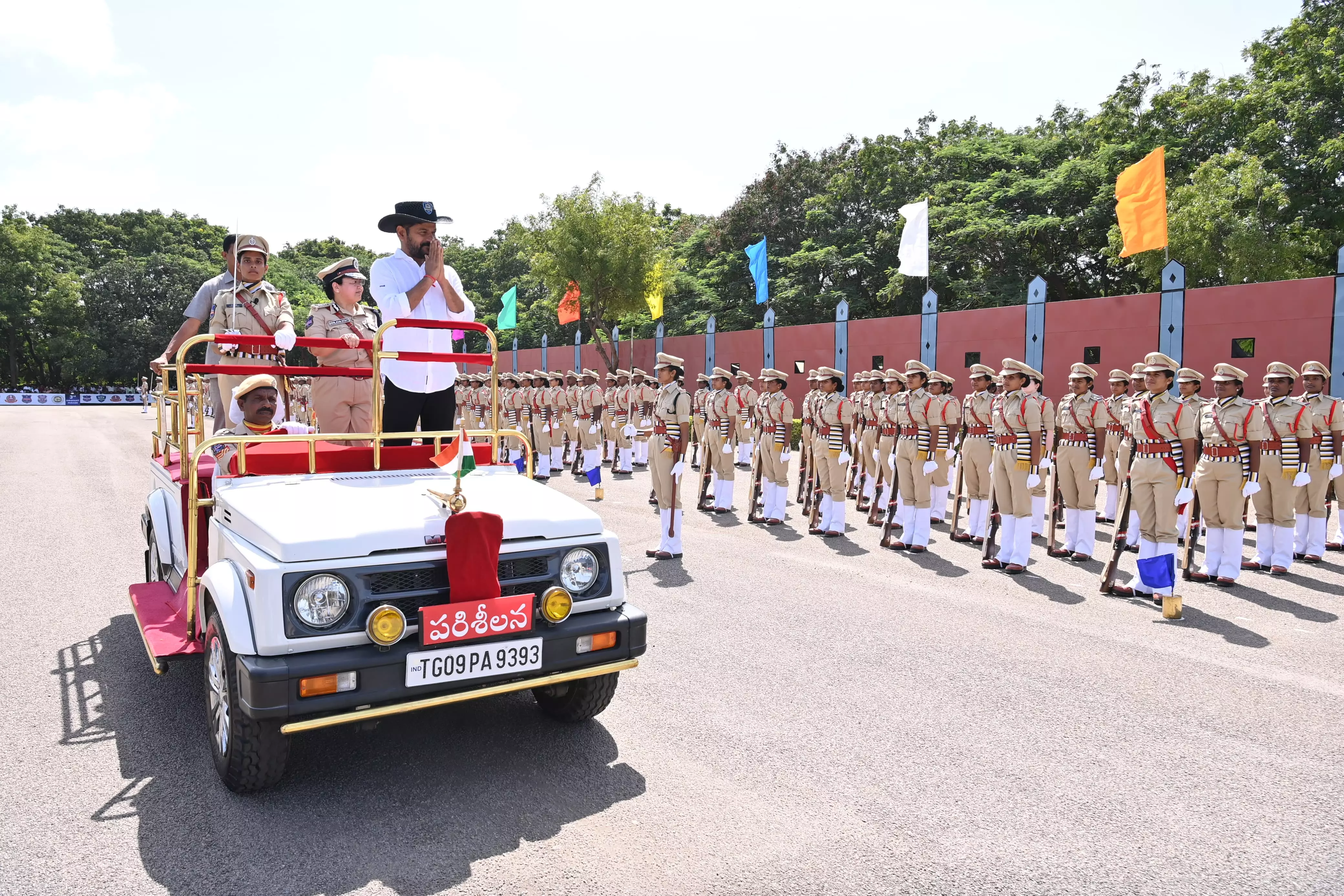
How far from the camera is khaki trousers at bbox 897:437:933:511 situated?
32.6 feet

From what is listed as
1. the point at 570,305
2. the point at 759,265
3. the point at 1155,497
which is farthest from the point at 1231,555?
the point at 570,305

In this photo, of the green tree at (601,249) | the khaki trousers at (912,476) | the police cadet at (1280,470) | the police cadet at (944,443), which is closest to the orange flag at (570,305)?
the green tree at (601,249)

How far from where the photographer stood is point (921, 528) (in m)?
9.85

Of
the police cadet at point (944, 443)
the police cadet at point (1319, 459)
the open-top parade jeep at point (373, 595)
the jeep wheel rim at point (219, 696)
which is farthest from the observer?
the police cadet at point (944, 443)

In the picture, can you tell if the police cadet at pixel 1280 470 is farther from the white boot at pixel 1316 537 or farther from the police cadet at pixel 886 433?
the police cadet at pixel 886 433

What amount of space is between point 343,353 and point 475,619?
3.35m

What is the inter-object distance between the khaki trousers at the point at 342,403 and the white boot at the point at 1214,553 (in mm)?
7645

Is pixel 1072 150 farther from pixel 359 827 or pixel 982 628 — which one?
pixel 359 827

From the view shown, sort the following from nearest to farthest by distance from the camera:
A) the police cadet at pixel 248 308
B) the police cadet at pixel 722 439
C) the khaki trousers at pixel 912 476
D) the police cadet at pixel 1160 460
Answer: the police cadet at pixel 248 308
the police cadet at pixel 1160 460
the khaki trousers at pixel 912 476
the police cadet at pixel 722 439

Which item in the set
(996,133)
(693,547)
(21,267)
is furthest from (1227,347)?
(21,267)

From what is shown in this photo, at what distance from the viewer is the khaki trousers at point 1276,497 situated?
891 centimetres

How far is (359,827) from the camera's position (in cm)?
344

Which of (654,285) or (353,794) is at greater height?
(654,285)

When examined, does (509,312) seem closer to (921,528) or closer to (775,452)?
(775,452)
